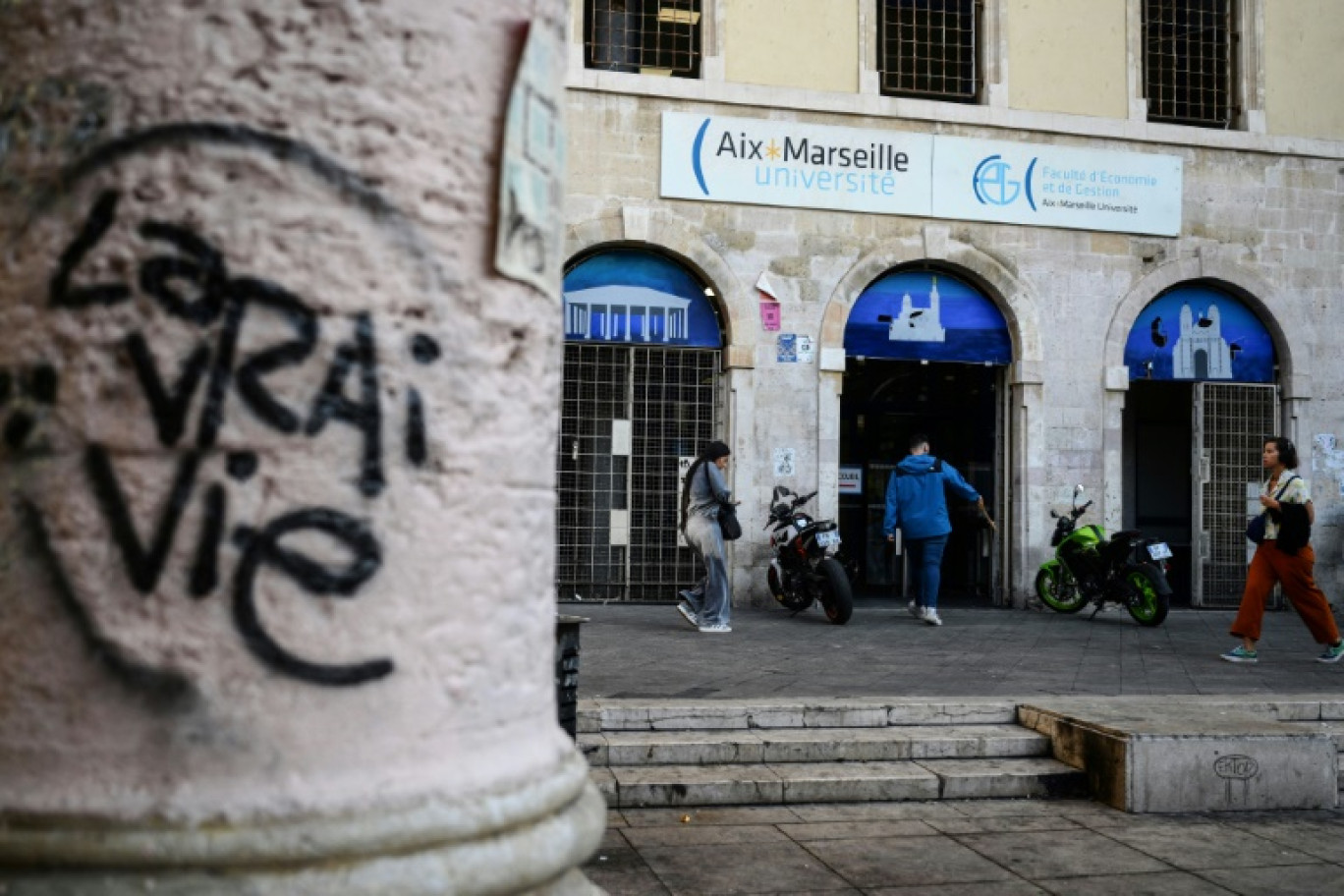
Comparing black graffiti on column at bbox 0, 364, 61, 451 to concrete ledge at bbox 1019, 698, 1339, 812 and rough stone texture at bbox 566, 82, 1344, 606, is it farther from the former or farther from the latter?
rough stone texture at bbox 566, 82, 1344, 606

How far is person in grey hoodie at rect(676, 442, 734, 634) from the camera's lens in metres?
10.9

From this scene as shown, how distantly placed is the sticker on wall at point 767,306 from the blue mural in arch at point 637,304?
0.52 metres

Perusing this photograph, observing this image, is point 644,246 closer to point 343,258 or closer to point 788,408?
point 788,408

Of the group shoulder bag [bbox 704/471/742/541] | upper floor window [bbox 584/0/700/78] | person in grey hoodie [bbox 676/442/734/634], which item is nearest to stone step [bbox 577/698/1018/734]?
shoulder bag [bbox 704/471/742/541]

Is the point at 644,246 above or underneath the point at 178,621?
above

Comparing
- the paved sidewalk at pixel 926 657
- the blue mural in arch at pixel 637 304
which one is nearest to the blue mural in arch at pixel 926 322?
the blue mural in arch at pixel 637 304

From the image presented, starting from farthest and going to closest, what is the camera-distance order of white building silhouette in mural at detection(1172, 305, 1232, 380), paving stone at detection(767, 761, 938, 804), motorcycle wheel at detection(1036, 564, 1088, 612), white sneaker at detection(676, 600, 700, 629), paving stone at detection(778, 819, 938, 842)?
white building silhouette in mural at detection(1172, 305, 1232, 380), motorcycle wheel at detection(1036, 564, 1088, 612), white sneaker at detection(676, 600, 700, 629), paving stone at detection(767, 761, 938, 804), paving stone at detection(778, 819, 938, 842)

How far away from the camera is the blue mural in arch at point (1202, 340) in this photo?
1513cm

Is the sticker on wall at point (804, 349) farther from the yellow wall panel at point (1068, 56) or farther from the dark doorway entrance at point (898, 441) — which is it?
the yellow wall panel at point (1068, 56)

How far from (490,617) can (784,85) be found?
42.8 feet

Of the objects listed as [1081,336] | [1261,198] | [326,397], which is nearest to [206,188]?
[326,397]

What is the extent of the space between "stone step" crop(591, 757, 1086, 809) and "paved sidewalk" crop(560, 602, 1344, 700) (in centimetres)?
104

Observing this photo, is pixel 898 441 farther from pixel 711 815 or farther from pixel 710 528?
pixel 711 815

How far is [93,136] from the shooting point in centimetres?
182
